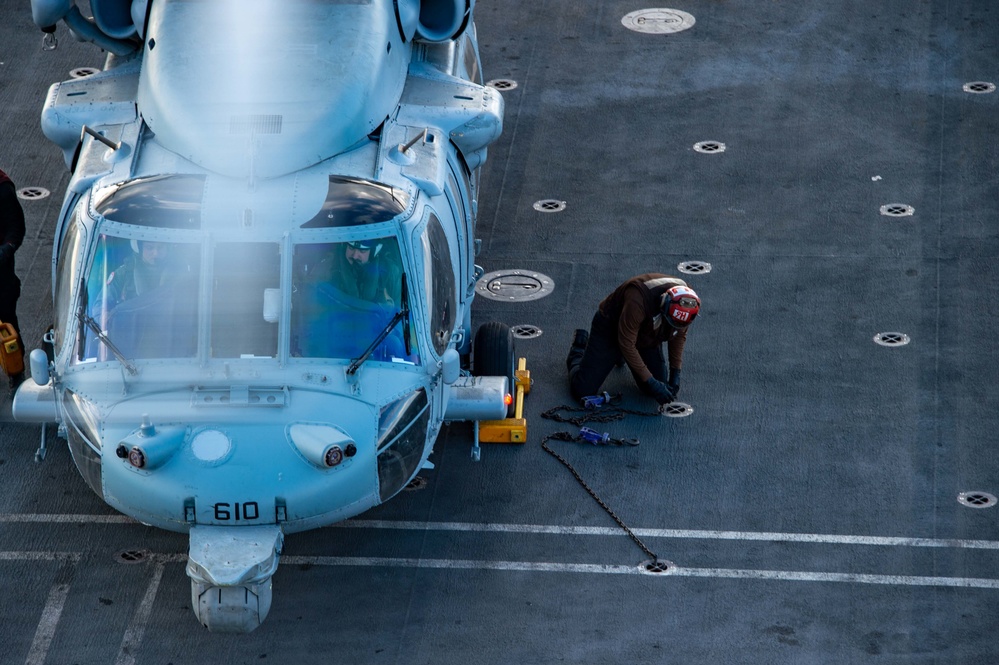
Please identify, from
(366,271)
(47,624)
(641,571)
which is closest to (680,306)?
(641,571)

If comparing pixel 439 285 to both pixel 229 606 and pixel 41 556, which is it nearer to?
pixel 229 606

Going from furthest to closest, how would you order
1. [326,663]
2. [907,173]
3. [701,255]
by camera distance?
[907,173] → [701,255] → [326,663]

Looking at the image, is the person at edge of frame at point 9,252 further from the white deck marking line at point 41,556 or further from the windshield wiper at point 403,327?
the windshield wiper at point 403,327

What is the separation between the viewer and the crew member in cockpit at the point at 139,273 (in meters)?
10.8

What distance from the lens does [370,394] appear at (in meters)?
10.5

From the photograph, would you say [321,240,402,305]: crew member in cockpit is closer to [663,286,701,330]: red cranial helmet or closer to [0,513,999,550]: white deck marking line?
[0,513,999,550]: white deck marking line

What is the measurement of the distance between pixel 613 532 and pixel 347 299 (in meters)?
2.71

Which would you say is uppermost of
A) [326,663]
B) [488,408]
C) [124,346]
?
[124,346]

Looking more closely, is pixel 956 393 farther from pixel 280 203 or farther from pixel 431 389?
pixel 280 203

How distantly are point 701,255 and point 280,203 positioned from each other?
5434 mm

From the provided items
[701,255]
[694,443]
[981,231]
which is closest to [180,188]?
[694,443]

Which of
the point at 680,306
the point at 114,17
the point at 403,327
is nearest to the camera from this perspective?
the point at 403,327

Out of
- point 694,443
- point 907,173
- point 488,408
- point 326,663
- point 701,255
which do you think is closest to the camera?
point 326,663

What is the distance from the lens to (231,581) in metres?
9.66
